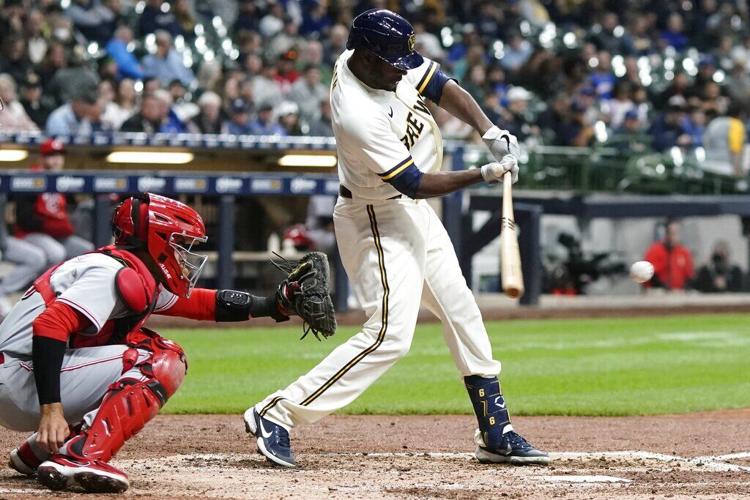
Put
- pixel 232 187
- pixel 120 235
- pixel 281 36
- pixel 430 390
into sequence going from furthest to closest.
→ pixel 281 36
pixel 232 187
pixel 430 390
pixel 120 235

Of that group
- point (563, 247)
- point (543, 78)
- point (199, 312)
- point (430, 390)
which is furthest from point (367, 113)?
point (543, 78)

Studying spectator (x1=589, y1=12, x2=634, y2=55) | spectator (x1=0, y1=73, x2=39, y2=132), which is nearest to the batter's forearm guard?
spectator (x1=0, y1=73, x2=39, y2=132)

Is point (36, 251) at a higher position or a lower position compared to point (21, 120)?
lower

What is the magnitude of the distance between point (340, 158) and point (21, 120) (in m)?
8.01

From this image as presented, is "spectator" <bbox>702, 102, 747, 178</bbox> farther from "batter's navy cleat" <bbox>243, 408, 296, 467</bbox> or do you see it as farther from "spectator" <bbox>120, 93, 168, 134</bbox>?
"batter's navy cleat" <bbox>243, 408, 296, 467</bbox>

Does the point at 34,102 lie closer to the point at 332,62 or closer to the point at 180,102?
the point at 180,102

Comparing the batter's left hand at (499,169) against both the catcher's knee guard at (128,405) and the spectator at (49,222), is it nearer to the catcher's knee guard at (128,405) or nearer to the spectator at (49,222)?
the catcher's knee guard at (128,405)

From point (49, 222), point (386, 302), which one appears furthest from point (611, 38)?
point (386, 302)

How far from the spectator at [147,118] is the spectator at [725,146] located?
711 cm

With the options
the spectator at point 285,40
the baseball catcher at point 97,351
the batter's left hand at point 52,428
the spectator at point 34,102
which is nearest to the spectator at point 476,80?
the spectator at point 285,40

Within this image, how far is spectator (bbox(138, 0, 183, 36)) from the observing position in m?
15.2

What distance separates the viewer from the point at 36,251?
435 inches

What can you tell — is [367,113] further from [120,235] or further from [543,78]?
[543,78]

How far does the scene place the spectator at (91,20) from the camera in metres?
14.8
